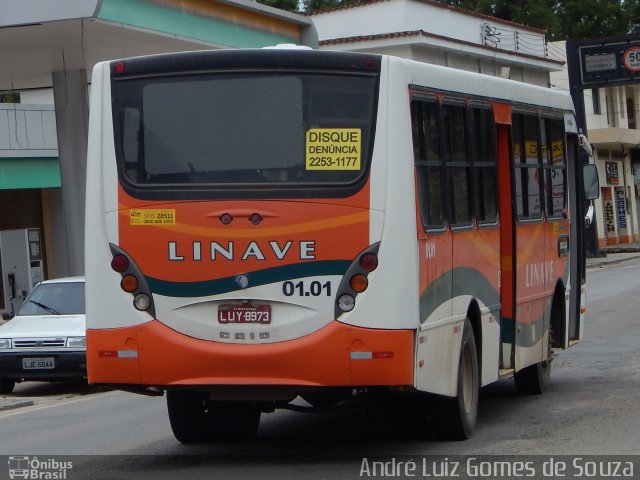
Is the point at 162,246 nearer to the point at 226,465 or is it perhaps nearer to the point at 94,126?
the point at 94,126

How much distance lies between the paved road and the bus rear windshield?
80.7 inches

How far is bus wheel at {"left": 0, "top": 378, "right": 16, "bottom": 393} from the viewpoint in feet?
56.3

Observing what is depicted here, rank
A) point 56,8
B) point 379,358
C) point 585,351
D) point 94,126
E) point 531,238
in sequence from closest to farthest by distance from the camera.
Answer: point 379,358 < point 94,126 < point 531,238 < point 585,351 < point 56,8

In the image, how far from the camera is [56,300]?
1830 centimetres

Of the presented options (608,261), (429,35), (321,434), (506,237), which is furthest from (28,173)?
(608,261)

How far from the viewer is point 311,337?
28.7 ft

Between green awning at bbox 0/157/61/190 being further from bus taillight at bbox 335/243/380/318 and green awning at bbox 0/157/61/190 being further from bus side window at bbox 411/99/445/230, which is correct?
bus taillight at bbox 335/243/380/318

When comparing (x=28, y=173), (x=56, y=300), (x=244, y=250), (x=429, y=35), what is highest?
(x=429, y=35)

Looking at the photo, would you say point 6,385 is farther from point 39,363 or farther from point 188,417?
point 188,417

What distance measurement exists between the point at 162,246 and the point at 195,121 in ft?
3.01

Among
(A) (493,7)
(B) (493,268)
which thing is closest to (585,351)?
(B) (493,268)

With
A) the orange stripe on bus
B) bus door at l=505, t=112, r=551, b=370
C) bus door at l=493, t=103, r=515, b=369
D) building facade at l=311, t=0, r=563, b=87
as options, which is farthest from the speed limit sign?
the orange stripe on bus

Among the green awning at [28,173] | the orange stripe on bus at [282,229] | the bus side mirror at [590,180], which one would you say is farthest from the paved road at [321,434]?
the green awning at [28,173]

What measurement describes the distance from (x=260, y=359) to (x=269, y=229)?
883mm
